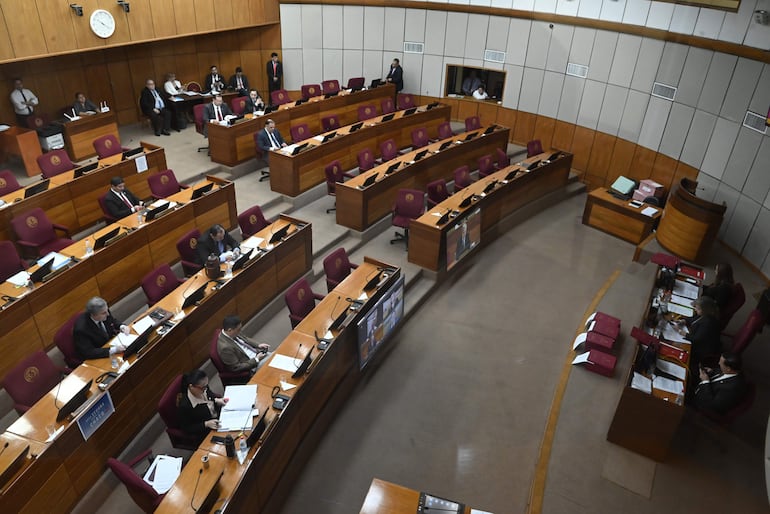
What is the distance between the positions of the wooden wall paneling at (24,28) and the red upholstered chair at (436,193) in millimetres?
7064

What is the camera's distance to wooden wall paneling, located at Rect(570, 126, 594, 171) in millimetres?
12141

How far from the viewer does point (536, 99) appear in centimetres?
1295

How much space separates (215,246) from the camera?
6.93 metres

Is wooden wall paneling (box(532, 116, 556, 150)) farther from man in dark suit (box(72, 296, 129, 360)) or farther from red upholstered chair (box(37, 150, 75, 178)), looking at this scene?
man in dark suit (box(72, 296, 129, 360))

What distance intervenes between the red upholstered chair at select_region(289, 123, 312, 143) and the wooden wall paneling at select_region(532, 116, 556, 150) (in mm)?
5949

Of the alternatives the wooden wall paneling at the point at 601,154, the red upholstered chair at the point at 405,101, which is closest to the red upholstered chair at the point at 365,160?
the red upholstered chair at the point at 405,101

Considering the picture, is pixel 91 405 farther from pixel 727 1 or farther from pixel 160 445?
pixel 727 1

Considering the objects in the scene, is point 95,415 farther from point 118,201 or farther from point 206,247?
point 118,201

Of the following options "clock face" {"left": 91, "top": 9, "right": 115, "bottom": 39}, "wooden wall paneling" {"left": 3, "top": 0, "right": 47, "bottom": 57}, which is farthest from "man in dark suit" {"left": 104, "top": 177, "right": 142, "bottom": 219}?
"clock face" {"left": 91, "top": 9, "right": 115, "bottom": 39}

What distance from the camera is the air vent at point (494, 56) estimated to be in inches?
516

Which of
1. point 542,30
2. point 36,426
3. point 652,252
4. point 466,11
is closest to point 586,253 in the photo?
point 652,252

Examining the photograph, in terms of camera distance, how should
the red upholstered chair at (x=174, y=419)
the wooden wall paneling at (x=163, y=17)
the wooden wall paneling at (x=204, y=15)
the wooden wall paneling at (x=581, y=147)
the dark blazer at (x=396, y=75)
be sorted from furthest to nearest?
the dark blazer at (x=396, y=75) < the wooden wall paneling at (x=581, y=147) < the wooden wall paneling at (x=204, y=15) < the wooden wall paneling at (x=163, y=17) < the red upholstered chair at (x=174, y=419)

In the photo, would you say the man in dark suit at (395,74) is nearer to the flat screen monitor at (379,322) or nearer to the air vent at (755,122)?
the air vent at (755,122)

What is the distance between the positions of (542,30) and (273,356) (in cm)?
1050
